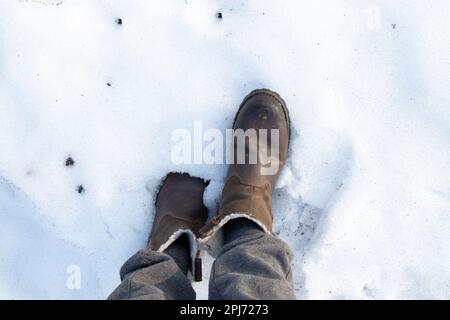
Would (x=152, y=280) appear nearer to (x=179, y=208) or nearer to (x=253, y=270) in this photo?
(x=253, y=270)

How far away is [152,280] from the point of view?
1.45m

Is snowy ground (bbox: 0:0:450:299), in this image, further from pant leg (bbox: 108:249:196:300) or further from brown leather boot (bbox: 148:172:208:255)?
pant leg (bbox: 108:249:196:300)

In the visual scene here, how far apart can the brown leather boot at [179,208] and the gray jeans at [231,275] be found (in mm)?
216

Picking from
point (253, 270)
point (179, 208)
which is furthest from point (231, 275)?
point (179, 208)

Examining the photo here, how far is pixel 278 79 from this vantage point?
6.08 ft

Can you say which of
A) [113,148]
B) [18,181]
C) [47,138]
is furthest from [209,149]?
[18,181]

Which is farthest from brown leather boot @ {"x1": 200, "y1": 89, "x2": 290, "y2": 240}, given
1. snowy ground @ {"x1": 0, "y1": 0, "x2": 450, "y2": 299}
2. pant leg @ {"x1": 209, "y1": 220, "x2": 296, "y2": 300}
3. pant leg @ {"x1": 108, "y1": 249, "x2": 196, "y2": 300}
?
pant leg @ {"x1": 108, "y1": 249, "x2": 196, "y2": 300}

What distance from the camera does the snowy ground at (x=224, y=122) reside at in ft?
5.92

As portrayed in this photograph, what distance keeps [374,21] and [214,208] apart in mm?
908

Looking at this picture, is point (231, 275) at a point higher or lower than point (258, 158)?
lower

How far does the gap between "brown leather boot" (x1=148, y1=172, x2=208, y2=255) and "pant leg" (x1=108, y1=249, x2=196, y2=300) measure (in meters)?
0.21

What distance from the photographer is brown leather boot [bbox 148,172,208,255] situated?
5.82ft

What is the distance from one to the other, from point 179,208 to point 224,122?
0.36 metres
